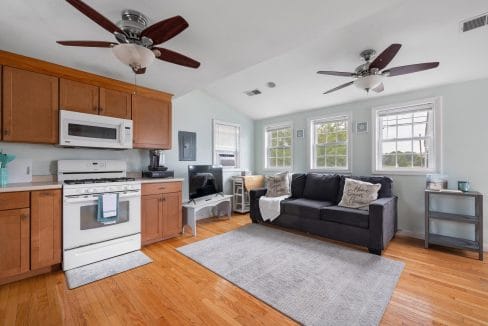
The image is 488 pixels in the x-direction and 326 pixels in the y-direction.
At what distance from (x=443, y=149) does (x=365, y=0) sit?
9.20ft

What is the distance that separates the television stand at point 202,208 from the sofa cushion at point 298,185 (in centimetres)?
133

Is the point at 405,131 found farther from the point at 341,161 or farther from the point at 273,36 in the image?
the point at 273,36

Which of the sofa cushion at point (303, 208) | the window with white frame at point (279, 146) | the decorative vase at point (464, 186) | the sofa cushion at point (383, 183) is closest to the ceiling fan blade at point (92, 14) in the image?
the sofa cushion at point (303, 208)

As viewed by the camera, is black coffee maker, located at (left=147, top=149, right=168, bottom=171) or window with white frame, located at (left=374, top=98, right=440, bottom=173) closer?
window with white frame, located at (left=374, top=98, right=440, bottom=173)

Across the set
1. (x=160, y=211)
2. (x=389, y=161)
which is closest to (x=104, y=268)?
(x=160, y=211)

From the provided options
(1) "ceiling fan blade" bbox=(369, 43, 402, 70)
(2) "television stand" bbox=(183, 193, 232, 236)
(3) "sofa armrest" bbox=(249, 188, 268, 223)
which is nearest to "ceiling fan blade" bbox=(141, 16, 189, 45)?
(1) "ceiling fan blade" bbox=(369, 43, 402, 70)

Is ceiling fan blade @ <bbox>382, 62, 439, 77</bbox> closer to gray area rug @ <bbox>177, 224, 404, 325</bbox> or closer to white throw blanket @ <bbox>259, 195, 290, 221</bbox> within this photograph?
gray area rug @ <bbox>177, 224, 404, 325</bbox>

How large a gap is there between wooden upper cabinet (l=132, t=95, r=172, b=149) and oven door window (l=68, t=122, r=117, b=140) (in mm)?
323

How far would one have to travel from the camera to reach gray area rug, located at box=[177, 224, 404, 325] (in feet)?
5.69

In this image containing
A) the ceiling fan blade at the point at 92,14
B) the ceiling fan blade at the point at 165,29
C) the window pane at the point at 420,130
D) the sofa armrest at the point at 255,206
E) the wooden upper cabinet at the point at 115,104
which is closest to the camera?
the ceiling fan blade at the point at 92,14

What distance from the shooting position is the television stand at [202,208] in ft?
11.5

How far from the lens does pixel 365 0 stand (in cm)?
159

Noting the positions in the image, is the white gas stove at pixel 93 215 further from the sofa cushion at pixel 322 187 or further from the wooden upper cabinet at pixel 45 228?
the sofa cushion at pixel 322 187

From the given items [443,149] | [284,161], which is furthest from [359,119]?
[284,161]
